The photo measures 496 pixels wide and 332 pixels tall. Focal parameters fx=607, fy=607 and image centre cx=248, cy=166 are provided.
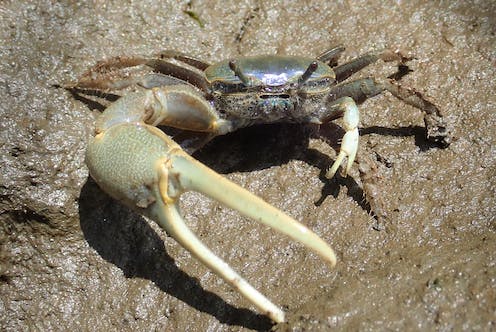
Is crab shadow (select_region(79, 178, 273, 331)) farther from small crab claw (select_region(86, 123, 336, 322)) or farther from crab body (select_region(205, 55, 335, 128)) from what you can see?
crab body (select_region(205, 55, 335, 128))

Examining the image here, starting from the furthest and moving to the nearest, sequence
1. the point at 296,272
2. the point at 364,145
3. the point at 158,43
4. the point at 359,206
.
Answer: the point at 158,43 → the point at 364,145 → the point at 359,206 → the point at 296,272

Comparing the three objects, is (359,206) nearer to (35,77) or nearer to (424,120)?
(424,120)

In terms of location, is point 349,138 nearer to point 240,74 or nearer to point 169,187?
point 240,74

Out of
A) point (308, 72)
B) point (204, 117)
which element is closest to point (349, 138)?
point (308, 72)

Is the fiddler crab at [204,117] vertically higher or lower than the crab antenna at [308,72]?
lower

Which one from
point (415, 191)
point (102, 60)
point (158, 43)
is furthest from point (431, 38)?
point (102, 60)

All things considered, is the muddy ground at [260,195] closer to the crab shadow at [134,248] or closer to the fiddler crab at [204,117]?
the crab shadow at [134,248]

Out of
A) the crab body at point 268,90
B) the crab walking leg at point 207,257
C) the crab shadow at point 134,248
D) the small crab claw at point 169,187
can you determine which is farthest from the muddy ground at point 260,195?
the small crab claw at point 169,187
